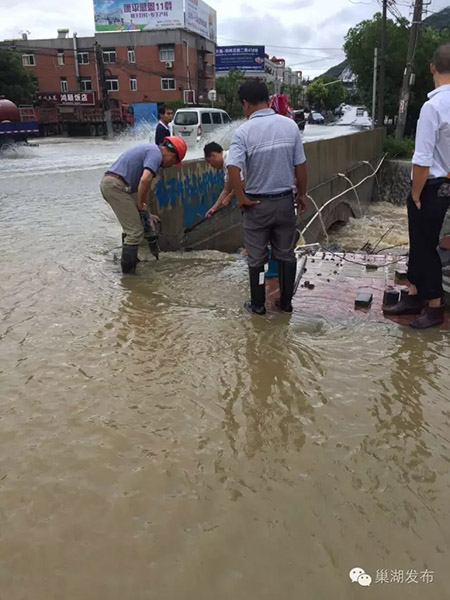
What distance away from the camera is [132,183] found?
4.98 metres

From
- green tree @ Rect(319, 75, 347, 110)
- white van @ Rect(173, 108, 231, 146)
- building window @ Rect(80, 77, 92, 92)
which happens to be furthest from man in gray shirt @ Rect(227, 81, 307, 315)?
green tree @ Rect(319, 75, 347, 110)

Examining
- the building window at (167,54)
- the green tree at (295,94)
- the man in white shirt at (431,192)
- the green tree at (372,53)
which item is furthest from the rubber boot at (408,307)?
the green tree at (295,94)

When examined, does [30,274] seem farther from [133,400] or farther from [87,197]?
[87,197]

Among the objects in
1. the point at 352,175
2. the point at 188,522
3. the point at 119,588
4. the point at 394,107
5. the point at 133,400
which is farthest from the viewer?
the point at 394,107

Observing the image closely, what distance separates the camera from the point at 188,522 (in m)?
1.97

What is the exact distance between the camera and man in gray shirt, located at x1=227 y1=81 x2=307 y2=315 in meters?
3.68

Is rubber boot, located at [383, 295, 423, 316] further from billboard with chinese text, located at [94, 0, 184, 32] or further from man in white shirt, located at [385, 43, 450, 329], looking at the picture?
billboard with chinese text, located at [94, 0, 184, 32]

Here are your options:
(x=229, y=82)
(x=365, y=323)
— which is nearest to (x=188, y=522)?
(x=365, y=323)

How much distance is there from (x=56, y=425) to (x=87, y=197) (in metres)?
8.33

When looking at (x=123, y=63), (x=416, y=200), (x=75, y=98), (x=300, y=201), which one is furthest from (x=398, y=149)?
(x=123, y=63)

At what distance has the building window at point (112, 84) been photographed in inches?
2106

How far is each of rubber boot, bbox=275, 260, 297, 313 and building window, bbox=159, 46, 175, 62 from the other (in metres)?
53.7

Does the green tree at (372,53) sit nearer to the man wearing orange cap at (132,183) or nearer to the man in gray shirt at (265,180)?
the man wearing orange cap at (132,183)

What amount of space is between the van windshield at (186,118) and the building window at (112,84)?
3986 cm
